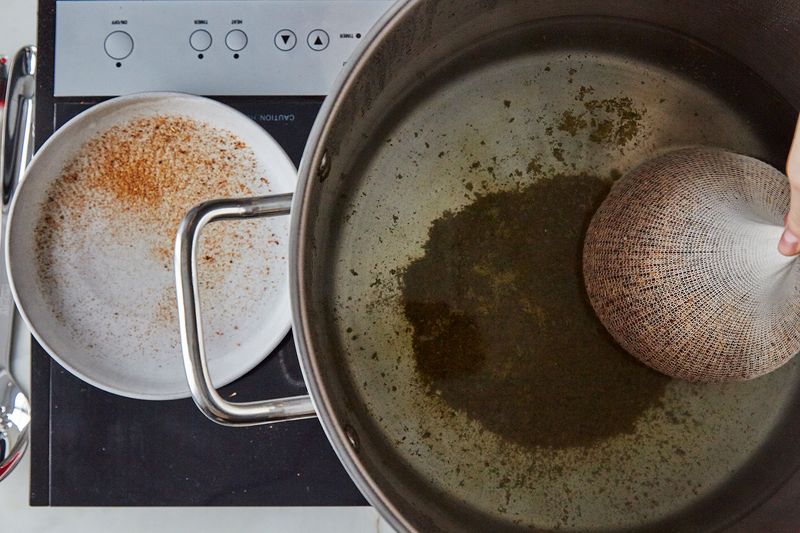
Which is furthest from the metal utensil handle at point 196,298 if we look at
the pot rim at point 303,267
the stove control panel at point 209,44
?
the stove control panel at point 209,44

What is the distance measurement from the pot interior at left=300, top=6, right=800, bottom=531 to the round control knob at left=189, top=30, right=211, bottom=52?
0.44 feet

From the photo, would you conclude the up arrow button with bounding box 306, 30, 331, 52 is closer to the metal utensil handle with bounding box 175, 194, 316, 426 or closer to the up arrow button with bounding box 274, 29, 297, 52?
the up arrow button with bounding box 274, 29, 297, 52

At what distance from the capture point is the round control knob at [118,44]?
0.44 meters

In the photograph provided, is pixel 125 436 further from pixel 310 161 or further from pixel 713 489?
pixel 713 489

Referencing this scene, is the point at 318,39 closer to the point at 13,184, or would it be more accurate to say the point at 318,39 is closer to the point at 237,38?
the point at 237,38

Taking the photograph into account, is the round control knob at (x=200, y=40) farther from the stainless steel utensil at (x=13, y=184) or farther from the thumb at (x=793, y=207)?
the thumb at (x=793, y=207)

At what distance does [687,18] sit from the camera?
452 mm

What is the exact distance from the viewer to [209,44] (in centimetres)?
44

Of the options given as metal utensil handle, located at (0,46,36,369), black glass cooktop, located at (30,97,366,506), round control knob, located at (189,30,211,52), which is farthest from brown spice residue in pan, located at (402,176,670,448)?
metal utensil handle, located at (0,46,36,369)

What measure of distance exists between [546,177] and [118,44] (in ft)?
1.09

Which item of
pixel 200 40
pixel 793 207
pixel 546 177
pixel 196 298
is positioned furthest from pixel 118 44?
pixel 793 207

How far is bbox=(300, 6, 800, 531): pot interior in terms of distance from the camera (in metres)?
0.45

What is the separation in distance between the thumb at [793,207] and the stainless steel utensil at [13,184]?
1.69 feet

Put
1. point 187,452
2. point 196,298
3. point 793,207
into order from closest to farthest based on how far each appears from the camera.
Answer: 1. point 793,207
2. point 196,298
3. point 187,452
